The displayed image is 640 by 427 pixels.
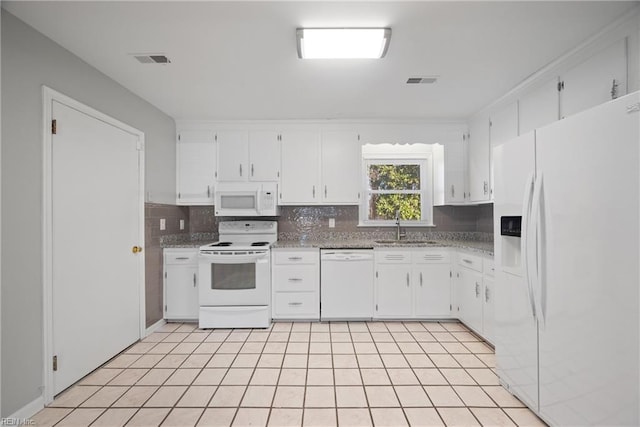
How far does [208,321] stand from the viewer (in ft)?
10.9

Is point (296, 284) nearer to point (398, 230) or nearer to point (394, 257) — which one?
point (394, 257)

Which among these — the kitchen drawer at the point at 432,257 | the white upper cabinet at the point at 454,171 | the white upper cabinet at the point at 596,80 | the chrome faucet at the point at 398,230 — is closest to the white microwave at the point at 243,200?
the chrome faucet at the point at 398,230

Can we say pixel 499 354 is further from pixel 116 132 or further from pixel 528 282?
pixel 116 132

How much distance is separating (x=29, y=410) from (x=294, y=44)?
8.88 feet

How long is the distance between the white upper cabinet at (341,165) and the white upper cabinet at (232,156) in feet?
3.00

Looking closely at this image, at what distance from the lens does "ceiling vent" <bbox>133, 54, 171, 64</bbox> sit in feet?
7.40

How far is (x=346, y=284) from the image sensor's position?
348cm

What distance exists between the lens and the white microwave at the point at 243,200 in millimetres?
3668

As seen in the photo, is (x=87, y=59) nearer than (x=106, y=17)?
No

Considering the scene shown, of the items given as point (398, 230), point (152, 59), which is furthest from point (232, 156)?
point (398, 230)

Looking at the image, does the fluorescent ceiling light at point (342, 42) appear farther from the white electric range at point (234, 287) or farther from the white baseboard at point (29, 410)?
the white baseboard at point (29, 410)

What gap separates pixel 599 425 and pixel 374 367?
1.36m

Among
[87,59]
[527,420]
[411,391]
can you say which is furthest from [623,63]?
[87,59]

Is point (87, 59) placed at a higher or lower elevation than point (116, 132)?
higher
